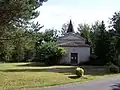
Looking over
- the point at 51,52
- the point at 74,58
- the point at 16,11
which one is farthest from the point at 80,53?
the point at 16,11

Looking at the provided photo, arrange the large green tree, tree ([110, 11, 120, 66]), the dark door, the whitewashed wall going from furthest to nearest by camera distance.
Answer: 1. the large green tree
2. the dark door
3. the whitewashed wall
4. tree ([110, 11, 120, 66])

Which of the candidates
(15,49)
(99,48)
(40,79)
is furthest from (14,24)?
(99,48)

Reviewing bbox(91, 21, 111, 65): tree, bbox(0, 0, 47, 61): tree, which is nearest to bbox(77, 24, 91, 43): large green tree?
bbox(91, 21, 111, 65): tree

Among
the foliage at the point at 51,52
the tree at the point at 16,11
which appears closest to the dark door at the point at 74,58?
the foliage at the point at 51,52

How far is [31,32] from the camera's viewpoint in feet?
93.9

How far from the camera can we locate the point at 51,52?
58.5 m

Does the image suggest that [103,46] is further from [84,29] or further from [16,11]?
[84,29]

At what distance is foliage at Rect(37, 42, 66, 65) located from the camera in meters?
57.8

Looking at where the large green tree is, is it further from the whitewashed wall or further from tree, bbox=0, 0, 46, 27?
tree, bbox=0, 0, 46, 27

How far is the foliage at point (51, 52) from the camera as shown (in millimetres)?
57812

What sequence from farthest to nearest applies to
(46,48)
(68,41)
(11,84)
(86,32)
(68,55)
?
1. (86,32)
2. (68,41)
3. (68,55)
4. (46,48)
5. (11,84)

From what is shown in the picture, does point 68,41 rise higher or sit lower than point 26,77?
higher

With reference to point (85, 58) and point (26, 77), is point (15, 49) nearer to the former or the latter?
point (26, 77)

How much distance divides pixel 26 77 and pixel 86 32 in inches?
2742
